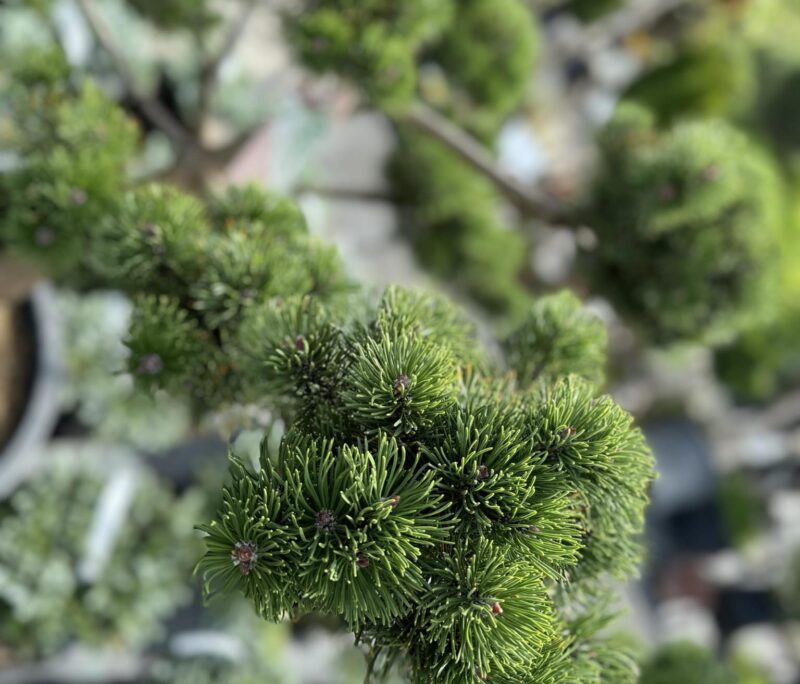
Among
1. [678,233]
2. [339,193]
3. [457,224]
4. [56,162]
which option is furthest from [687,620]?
[56,162]

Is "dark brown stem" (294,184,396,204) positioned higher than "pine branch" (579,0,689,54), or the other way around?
"pine branch" (579,0,689,54)

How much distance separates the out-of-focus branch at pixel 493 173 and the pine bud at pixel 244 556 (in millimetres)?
1246

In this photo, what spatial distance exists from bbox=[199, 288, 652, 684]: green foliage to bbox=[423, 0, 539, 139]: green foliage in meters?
1.18

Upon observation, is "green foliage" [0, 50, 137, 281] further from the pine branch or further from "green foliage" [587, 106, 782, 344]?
the pine branch

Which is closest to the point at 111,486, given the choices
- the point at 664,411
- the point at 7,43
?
the point at 7,43

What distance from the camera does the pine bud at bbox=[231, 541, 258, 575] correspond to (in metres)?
0.54

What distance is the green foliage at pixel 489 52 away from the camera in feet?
5.31

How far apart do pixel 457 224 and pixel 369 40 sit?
950mm

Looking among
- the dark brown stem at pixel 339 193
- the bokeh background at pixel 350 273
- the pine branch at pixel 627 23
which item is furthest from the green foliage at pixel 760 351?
the pine branch at pixel 627 23

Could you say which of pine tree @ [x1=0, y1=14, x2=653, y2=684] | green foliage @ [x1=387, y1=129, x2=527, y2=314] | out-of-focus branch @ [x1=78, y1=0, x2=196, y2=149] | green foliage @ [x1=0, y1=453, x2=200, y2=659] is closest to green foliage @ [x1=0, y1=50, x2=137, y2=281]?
pine tree @ [x1=0, y1=14, x2=653, y2=684]

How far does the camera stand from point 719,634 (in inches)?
140

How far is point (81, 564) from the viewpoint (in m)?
1.66

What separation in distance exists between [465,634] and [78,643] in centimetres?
157

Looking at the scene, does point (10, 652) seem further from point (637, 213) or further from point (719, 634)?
point (719, 634)
